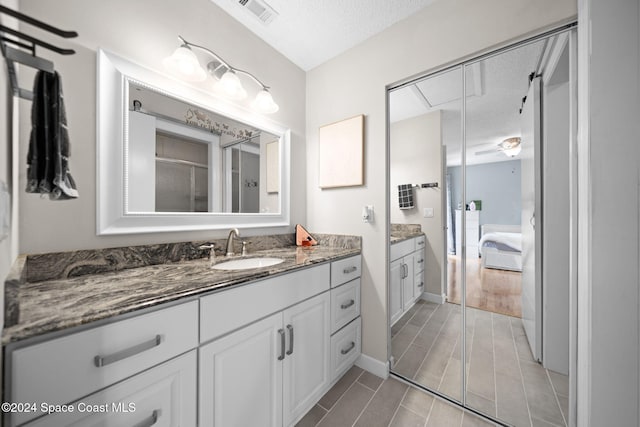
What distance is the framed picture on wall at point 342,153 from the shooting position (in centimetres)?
174

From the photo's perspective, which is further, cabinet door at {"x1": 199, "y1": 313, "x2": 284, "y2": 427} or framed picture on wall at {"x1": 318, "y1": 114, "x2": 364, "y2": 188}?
framed picture on wall at {"x1": 318, "y1": 114, "x2": 364, "y2": 188}

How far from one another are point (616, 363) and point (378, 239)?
113 centimetres

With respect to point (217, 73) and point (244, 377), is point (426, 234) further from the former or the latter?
point (217, 73)

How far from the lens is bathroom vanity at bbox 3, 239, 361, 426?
1.80ft

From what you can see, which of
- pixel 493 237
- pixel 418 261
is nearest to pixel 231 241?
pixel 418 261

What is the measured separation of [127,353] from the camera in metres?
0.66

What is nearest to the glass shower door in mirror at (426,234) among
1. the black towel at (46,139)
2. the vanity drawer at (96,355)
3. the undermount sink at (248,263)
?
the undermount sink at (248,263)

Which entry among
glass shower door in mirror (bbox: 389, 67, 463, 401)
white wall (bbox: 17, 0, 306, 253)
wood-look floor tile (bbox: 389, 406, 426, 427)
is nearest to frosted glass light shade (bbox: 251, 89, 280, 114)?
white wall (bbox: 17, 0, 306, 253)

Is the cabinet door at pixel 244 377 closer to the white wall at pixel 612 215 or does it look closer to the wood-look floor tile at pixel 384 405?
the wood-look floor tile at pixel 384 405

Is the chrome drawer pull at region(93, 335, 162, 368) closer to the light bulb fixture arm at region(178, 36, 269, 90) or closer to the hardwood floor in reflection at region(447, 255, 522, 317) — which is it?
the light bulb fixture arm at region(178, 36, 269, 90)

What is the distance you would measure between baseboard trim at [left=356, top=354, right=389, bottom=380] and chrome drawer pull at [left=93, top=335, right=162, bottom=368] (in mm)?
1468

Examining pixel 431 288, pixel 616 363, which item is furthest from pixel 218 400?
pixel 616 363

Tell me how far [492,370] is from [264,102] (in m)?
2.30

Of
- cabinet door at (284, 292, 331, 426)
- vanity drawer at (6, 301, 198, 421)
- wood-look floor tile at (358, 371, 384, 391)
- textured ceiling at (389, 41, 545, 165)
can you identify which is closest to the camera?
vanity drawer at (6, 301, 198, 421)
